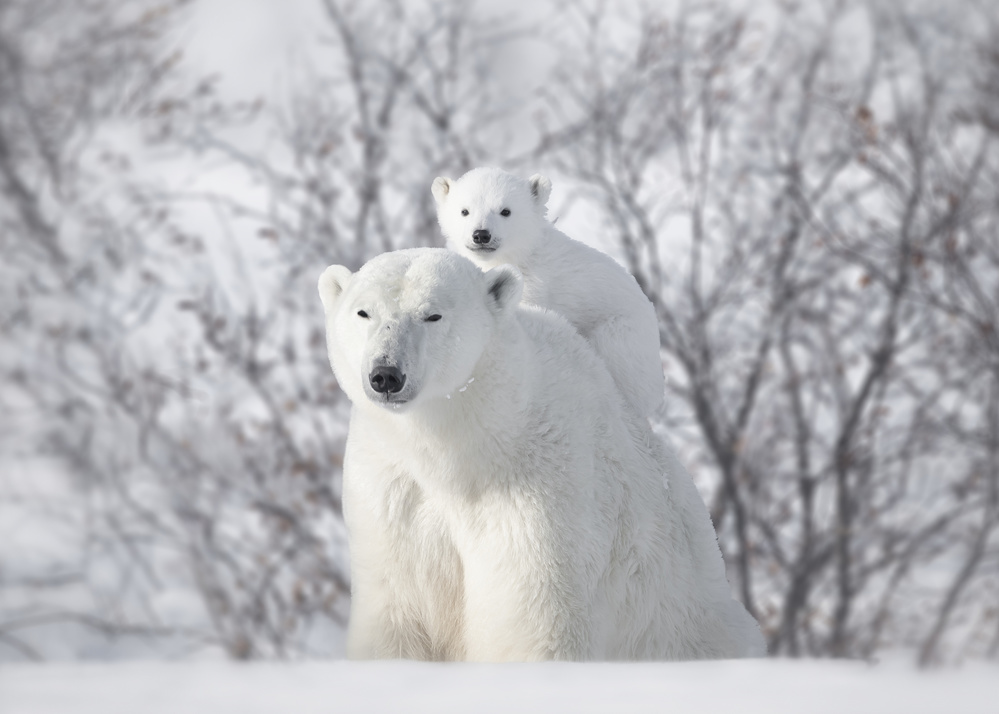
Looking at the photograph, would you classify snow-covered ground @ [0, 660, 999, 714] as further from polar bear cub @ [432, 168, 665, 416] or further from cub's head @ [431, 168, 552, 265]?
cub's head @ [431, 168, 552, 265]

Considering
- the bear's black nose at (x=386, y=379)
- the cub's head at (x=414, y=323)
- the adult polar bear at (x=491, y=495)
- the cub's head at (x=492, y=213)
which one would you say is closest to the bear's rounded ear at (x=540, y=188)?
the cub's head at (x=492, y=213)

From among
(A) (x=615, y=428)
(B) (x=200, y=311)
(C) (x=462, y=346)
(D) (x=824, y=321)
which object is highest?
(C) (x=462, y=346)

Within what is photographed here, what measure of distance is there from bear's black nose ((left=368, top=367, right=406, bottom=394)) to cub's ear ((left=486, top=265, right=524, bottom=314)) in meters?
0.41

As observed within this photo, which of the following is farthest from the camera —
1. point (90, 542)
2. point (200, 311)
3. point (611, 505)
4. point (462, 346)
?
point (200, 311)

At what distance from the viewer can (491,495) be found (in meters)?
2.29

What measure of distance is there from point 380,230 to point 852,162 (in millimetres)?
5318

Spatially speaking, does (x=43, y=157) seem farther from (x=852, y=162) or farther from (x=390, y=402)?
(x=852, y=162)

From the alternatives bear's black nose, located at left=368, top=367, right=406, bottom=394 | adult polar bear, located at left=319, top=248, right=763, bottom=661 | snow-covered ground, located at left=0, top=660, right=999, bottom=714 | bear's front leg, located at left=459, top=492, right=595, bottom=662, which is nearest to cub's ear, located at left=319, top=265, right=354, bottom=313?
adult polar bear, located at left=319, top=248, right=763, bottom=661

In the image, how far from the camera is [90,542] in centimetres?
786

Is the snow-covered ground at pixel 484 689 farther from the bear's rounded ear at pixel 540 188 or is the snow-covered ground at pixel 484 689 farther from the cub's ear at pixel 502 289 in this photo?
the bear's rounded ear at pixel 540 188

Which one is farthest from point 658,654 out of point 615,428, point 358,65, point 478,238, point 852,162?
point 852,162

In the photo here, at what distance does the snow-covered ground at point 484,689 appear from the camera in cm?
118

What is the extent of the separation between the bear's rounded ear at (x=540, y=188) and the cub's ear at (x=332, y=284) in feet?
4.24

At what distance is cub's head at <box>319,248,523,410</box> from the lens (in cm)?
200
